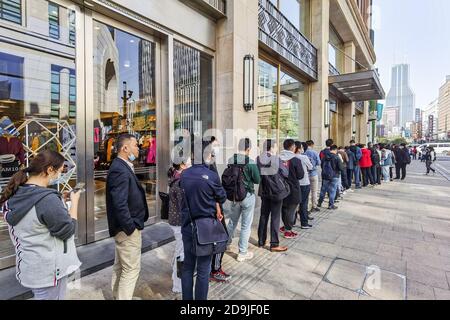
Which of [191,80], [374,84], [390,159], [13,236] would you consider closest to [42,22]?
[191,80]

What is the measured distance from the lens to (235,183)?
385 cm

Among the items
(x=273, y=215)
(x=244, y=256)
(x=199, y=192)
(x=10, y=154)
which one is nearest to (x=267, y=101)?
(x=273, y=215)

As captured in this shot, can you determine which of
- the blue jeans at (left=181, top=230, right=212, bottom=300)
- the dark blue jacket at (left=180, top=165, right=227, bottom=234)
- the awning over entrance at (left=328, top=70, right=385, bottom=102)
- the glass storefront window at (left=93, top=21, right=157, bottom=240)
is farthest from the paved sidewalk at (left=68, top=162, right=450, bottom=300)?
the awning over entrance at (left=328, top=70, right=385, bottom=102)

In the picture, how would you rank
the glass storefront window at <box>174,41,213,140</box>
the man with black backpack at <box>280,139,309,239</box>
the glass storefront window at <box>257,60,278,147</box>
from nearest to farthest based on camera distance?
the man with black backpack at <box>280,139,309,239</box> → the glass storefront window at <box>174,41,213,140</box> → the glass storefront window at <box>257,60,278,147</box>

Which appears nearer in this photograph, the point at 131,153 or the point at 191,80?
the point at 131,153

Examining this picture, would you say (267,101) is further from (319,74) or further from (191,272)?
(191,272)

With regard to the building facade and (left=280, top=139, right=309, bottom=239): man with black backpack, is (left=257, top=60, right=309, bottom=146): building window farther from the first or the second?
(left=280, top=139, right=309, bottom=239): man with black backpack

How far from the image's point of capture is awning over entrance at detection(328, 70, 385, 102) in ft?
38.9

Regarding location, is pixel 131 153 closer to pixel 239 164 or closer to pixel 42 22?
pixel 239 164

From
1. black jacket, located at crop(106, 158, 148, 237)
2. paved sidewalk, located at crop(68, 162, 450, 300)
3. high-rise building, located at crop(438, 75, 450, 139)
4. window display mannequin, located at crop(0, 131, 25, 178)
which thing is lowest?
paved sidewalk, located at crop(68, 162, 450, 300)

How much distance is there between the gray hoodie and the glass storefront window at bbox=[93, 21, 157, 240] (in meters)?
2.71

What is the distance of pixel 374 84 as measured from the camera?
A: 1281cm

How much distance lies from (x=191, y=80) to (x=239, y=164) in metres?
3.61

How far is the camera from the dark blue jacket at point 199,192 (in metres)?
2.60
